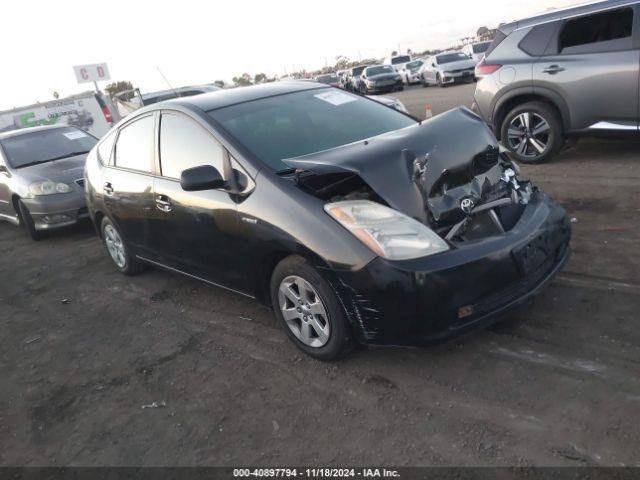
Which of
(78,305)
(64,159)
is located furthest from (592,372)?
(64,159)

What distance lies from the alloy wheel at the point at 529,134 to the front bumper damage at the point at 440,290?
4319 mm

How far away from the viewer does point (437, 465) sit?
246 centimetres

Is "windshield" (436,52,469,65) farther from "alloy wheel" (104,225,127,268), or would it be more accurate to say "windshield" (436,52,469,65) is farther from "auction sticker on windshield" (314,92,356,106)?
"alloy wheel" (104,225,127,268)

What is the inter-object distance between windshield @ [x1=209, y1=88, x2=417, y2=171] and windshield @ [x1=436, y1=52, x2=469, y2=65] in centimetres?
2228

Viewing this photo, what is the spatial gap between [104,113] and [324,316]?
1641 centimetres

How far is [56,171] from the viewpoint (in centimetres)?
787

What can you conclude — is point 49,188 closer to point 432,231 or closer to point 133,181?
point 133,181

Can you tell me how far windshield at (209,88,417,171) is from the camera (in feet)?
12.2

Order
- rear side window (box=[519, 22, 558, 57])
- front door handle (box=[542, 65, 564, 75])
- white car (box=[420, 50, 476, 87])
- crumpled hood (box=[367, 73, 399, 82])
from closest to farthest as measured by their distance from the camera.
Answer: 1. front door handle (box=[542, 65, 564, 75])
2. rear side window (box=[519, 22, 558, 57])
3. white car (box=[420, 50, 476, 87])
4. crumpled hood (box=[367, 73, 399, 82])

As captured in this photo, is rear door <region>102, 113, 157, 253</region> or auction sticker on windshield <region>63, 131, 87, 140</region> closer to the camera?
rear door <region>102, 113, 157, 253</region>

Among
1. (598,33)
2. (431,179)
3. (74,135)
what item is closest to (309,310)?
(431,179)

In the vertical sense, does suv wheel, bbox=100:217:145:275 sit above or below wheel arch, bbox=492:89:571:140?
below

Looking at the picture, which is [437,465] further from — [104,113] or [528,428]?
[104,113]

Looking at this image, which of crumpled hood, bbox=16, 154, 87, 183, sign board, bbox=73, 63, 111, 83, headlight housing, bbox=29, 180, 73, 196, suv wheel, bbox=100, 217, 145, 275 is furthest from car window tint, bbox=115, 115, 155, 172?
sign board, bbox=73, 63, 111, 83
